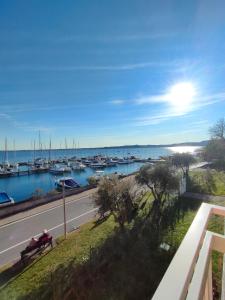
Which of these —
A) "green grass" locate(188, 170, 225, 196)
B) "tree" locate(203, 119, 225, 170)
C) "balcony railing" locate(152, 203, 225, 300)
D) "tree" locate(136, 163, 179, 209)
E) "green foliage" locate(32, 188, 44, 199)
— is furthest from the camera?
"tree" locate(203, 119, 225, 170)

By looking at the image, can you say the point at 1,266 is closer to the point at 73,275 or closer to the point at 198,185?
Result: the point at 73,275

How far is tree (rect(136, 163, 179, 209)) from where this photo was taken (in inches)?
750

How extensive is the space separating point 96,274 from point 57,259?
248 cm

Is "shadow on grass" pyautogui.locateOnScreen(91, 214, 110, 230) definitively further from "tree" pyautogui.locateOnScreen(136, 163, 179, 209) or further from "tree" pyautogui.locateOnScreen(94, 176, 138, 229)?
"tree" pyautogui.locateOnScreen(136, 163, 179, 209)

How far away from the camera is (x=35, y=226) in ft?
55.1

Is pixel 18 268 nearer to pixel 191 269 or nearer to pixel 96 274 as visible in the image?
pixel 96 274

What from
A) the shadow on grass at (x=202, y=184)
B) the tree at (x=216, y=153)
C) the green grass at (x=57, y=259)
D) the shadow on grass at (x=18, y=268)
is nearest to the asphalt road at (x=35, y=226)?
the shadow on grass at (x=18, y=268)

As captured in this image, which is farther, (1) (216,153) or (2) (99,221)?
(1) (216,153)

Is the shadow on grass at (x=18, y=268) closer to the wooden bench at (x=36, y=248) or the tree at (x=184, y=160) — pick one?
the wooden bench at (x=36, y=248)

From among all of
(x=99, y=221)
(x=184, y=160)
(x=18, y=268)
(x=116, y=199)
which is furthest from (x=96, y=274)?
(x=184, y=160)

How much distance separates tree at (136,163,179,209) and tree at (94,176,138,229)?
13.9 feet

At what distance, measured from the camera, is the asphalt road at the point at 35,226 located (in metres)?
13.5

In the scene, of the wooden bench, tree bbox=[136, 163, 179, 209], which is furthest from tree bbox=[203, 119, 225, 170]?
the wooden bench

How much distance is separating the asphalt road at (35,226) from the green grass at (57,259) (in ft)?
5.73
